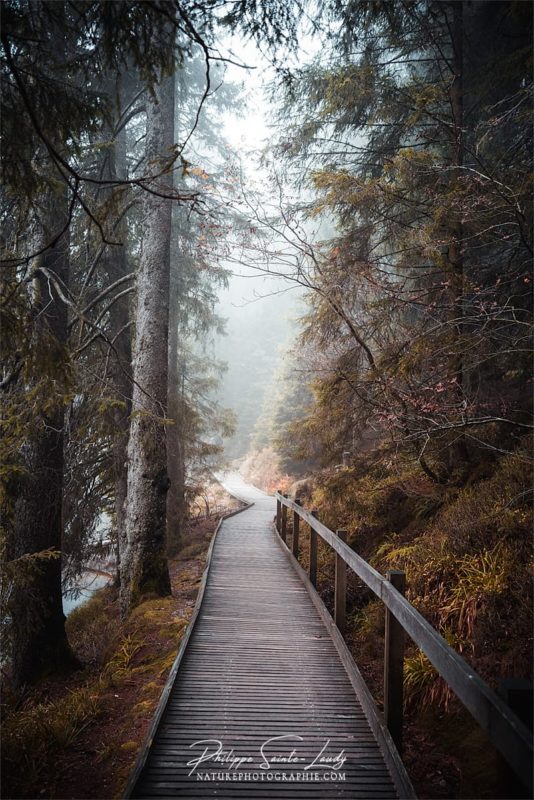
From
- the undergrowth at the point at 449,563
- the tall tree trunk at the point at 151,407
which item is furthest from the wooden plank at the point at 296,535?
the tall tree trunk at the point at 151,407

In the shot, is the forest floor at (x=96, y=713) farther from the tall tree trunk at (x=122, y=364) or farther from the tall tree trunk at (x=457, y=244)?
the tall tree trunk at (x=457, y=244)

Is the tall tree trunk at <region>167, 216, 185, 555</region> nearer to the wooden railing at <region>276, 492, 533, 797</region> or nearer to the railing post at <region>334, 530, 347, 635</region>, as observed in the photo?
the railing post at <region>334, 530, 347, 635</region>

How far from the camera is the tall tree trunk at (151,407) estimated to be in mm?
7215

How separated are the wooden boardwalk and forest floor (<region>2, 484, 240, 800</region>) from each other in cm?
40

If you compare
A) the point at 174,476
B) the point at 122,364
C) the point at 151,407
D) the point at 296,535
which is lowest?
the point at 296,535

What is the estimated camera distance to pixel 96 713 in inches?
163

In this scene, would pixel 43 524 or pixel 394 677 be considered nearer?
pixel 394 677

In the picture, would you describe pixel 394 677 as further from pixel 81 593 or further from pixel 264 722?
pixel 81 593

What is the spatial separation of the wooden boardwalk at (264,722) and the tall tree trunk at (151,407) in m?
1.61

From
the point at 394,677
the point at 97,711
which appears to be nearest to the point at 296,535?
the point at 97,711

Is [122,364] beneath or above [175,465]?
above

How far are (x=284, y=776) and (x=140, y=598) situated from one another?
185 inches

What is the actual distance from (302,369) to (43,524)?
4.53 metres

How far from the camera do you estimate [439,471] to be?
268 inches
